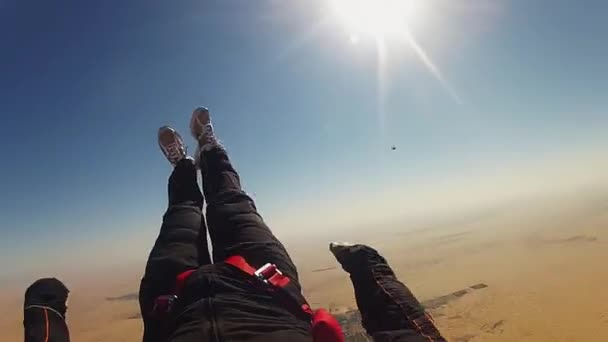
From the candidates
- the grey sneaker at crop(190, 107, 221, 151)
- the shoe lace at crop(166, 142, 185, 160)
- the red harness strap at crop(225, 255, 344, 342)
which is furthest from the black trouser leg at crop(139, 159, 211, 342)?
the shoe lace at crop(166, 142, 185, 160)

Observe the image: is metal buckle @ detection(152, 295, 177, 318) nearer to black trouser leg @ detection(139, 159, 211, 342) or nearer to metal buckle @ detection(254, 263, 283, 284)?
black trouser leg @ detection(139, 159, 211, 342)

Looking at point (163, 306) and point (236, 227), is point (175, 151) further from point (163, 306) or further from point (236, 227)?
point (163, 306)

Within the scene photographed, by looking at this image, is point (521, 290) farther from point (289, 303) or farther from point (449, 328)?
point (289, 303)

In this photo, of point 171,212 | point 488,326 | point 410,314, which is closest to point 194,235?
point 171,212

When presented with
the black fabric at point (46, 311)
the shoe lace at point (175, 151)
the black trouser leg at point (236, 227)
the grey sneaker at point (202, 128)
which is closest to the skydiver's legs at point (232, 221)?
the black trouser leg at point (236, 227)

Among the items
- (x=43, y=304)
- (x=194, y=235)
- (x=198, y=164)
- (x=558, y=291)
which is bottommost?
(x=558, y=291)

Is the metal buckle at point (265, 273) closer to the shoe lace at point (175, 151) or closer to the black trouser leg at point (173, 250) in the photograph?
the black trouser leg at point (173, 250)
